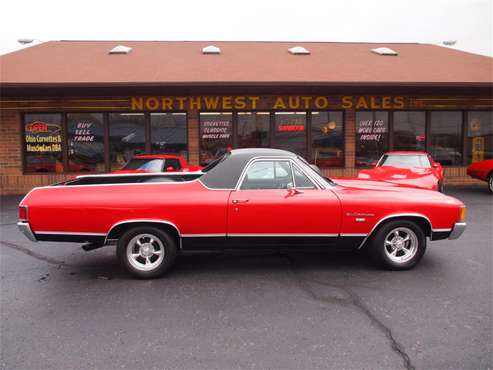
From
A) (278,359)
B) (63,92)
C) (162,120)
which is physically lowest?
(278,359)

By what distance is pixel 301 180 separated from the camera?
4.68m

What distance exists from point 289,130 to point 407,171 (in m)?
5.14

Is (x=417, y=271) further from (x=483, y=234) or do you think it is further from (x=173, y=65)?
(x=173, y=65)

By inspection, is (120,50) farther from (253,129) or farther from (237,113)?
(253,129)

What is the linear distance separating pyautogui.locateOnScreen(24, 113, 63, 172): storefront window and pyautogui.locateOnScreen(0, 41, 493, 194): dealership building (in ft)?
0.11

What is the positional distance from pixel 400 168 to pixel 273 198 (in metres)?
5.64

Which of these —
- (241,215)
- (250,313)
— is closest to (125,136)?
(241,215)

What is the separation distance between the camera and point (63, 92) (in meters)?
11.8

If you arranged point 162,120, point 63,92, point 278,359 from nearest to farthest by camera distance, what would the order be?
1. point 278,359
2. point 63,92
3. point 162,120

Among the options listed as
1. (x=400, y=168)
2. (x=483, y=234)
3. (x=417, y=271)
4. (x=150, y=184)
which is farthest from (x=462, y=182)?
(x=150, y=184)

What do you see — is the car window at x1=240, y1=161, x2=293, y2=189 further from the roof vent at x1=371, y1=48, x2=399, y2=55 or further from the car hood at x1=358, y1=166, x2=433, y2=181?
the roof vent at x1=371, y1=48, x2=399, y2=55

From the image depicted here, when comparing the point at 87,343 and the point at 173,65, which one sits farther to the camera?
the point at 173,65

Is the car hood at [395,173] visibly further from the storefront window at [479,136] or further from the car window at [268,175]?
the storefront window at [479,136]

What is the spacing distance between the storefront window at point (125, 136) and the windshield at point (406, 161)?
788cm
